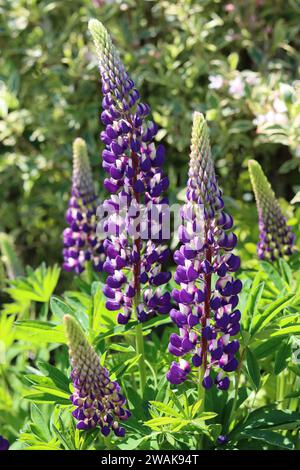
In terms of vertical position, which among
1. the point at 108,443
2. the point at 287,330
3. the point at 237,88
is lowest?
the point at 108,443

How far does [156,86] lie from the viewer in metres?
4.22

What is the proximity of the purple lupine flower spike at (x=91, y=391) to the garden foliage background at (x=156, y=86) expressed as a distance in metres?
1.65

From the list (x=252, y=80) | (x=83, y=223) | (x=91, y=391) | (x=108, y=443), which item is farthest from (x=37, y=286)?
(x=252, y=80)

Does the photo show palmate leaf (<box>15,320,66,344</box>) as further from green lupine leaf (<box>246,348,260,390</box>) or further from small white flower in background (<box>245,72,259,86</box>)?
small white flower in background (<box>245,72,259,86</box>)

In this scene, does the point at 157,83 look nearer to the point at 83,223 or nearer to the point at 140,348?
the point at 83,223

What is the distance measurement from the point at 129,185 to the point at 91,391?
612 millimetres

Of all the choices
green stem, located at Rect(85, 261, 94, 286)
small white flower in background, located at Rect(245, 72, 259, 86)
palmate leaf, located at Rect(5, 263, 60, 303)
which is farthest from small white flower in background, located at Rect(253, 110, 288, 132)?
palmate leaf, located at Rect(5, 263, 60, 303)

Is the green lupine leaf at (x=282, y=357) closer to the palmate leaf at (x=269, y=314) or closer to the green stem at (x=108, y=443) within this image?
the palmate leaf at (x=269, y=314)

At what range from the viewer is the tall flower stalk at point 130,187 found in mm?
1998

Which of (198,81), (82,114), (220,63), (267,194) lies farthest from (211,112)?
(267,194)

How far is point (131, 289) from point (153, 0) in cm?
252

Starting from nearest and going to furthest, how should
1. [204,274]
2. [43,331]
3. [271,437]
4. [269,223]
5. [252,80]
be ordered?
[204,274], [271,437], [43,331], [269,223], [252,80]

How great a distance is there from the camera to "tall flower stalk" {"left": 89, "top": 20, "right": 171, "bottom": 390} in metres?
2.00

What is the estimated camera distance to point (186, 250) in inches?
73.1
